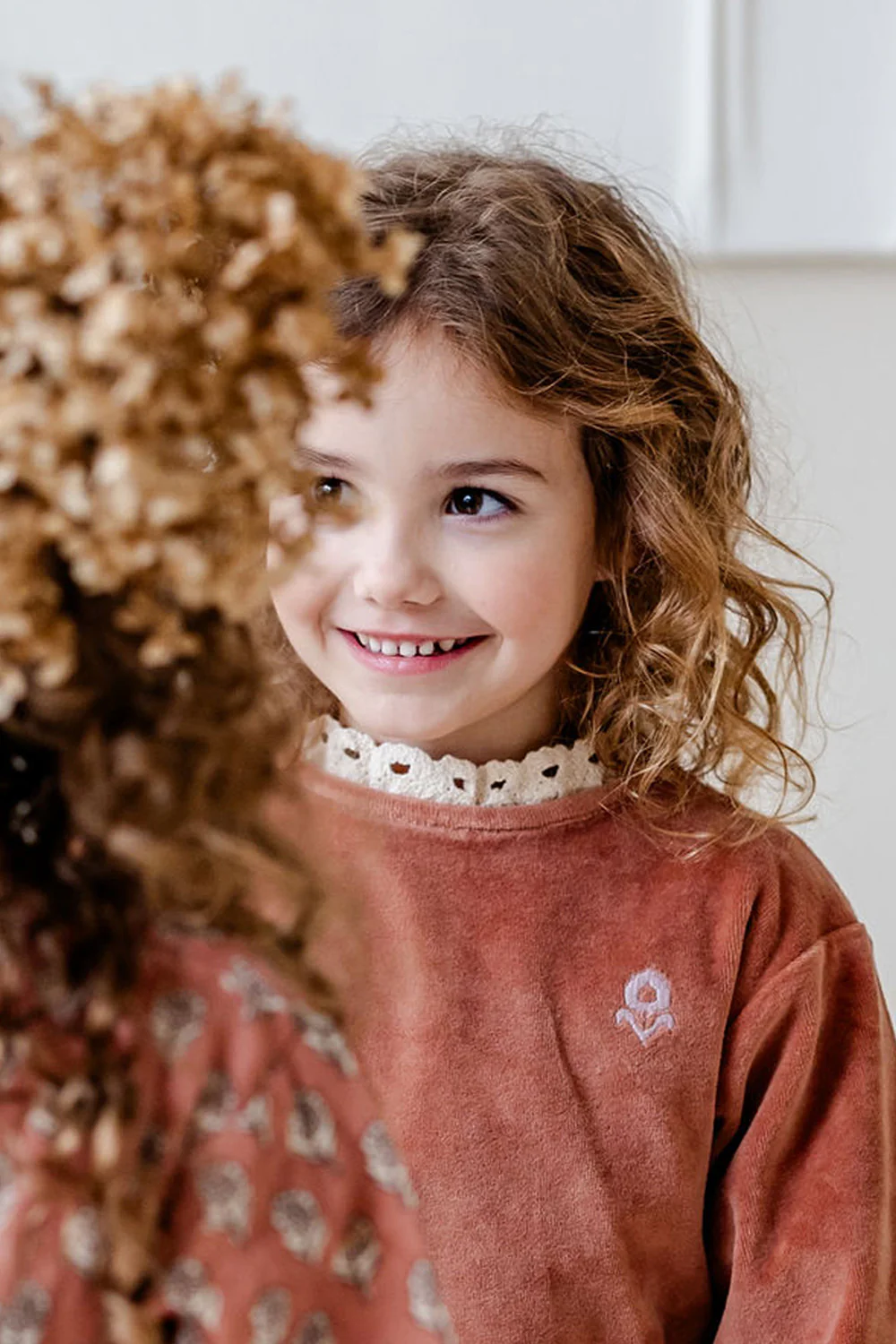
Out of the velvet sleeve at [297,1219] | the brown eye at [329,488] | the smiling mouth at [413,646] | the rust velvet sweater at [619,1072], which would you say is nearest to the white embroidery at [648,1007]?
the rust velvet sweater at [619,1072]

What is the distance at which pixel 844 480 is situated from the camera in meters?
1.71

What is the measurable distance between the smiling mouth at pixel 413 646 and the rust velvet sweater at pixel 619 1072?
11 cm

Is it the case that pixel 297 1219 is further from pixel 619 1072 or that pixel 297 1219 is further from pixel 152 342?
pixel 619 1072

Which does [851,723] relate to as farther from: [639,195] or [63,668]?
[63,668]

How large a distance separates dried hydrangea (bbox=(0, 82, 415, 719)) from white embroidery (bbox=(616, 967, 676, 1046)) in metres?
0.64

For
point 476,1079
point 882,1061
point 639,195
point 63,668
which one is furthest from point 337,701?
point 63,668

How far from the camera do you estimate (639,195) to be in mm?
1588

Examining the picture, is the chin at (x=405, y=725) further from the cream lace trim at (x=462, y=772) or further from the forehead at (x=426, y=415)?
the forehead at (x=426, y=415)

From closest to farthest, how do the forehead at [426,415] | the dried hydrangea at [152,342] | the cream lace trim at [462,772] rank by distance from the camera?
the dried hydrangea at [152,342] → the forehead at [426,415] → the cream lace trim at [462,772]

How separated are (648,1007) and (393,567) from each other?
12.8 inches

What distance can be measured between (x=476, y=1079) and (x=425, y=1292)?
1.57 feet

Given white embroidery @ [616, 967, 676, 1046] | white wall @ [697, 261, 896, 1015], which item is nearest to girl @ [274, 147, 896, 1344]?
white embroidery @ [616, 967, 676, 1046]

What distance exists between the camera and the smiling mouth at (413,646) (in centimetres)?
114

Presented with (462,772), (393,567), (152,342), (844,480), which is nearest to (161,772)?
(152,342)
